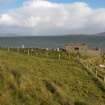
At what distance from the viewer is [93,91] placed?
36125mm

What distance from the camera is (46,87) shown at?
111 ft

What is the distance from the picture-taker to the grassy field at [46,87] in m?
30.6

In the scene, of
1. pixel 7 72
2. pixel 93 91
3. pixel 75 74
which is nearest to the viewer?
pixel 7 72

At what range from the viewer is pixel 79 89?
35938mm

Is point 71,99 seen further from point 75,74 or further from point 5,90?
point 75,74

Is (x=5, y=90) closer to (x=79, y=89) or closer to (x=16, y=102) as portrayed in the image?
(x=16, y=102)

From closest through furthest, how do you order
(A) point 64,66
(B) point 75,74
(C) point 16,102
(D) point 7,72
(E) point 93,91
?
(C) point 16,102
(D) point 7,72
(E) point 93,91
(B) point 75,74
(A) point 64,66

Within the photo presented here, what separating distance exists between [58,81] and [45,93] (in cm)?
512

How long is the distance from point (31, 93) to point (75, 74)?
11.6 m

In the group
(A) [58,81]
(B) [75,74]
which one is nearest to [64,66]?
(B) [75,74]

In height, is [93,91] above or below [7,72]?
below

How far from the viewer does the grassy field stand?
30.6 metres

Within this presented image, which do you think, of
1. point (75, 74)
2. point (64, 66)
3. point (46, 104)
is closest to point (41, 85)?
point (46, 104)

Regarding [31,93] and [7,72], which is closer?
[31,93]
